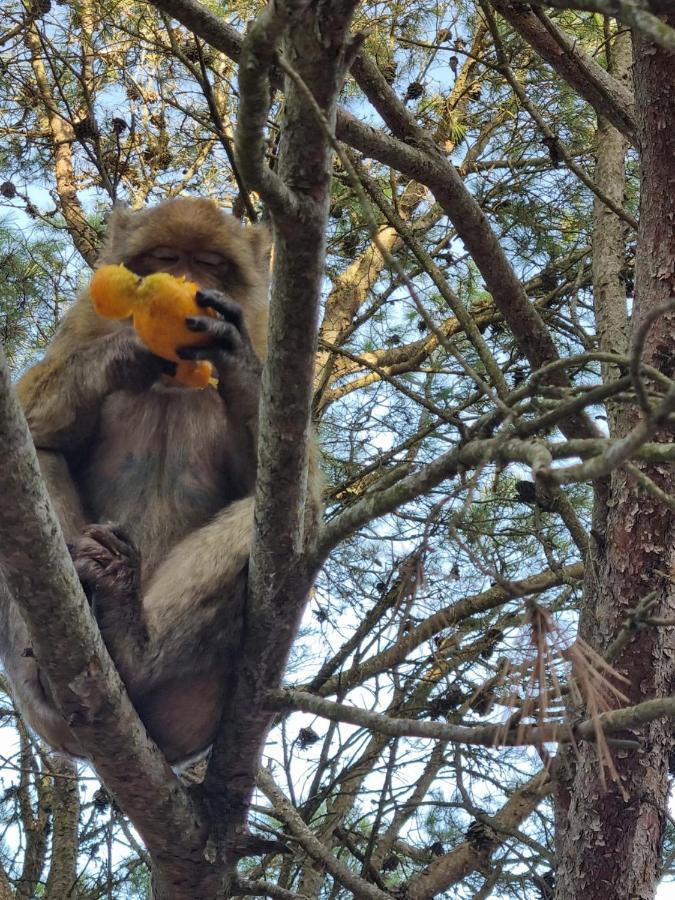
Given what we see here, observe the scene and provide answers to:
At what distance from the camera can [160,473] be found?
3.75 m

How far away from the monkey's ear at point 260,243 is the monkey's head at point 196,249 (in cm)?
1

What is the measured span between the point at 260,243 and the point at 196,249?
0.42m

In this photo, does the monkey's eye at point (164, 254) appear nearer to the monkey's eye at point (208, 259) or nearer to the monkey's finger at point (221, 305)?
the monkey's eye at point (208, 259)

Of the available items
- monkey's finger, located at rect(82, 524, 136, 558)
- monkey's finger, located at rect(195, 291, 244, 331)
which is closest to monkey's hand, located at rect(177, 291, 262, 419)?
monkey's finger, located at rect(195, 291, 244, 331)

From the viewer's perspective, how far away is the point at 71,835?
18.2 feet

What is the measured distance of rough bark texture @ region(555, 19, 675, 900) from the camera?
327 cm

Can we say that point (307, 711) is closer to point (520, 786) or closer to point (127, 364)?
point (127, 364)

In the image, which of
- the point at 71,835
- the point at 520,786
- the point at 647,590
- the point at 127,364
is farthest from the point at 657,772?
the point at 71,835

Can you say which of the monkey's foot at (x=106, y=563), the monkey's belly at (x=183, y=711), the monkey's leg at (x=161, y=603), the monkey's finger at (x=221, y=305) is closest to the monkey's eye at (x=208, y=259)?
the monkey's finger at (x=221, y=305)

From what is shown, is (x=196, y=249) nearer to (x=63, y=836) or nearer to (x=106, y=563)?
(x=106, y=563)

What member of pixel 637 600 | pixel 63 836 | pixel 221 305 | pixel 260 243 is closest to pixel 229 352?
pixel 221 305

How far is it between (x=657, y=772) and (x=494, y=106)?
4.02 metres

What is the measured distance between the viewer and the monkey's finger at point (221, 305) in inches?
116

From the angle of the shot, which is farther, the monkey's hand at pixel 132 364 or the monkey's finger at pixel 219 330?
the monkey's hand at pixel 132 364
